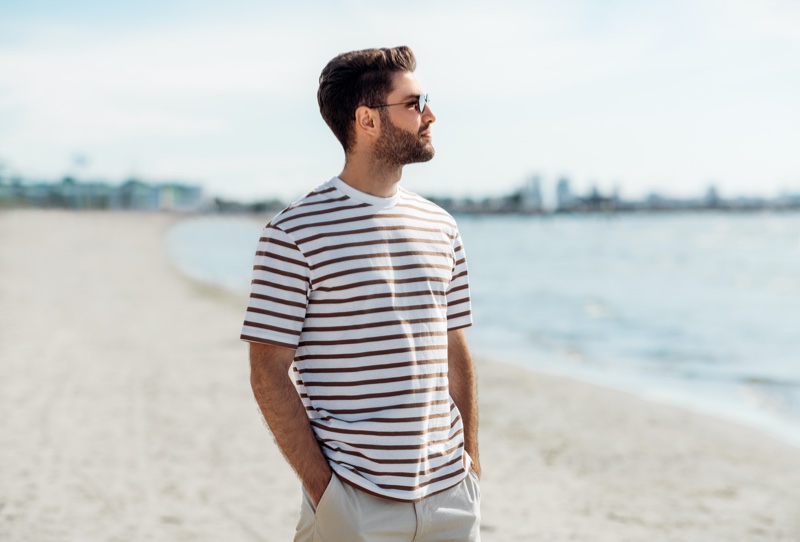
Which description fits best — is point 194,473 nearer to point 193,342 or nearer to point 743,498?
point 743,498

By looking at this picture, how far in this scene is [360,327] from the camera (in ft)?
6.40

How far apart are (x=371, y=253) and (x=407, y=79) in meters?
0.46

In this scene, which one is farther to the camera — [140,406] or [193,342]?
[193,342]

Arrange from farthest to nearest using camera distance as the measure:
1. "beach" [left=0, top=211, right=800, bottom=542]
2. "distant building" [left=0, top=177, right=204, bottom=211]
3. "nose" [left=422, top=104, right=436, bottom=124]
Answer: "distant building" [left=0, top=177, right=204, bottom=211], "beach" [left=0, top=211, right=800, bottom=542], "nose" [left=422, top=104, right=436, bottom=124]

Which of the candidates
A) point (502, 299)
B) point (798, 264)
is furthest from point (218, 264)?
point (798, 264)

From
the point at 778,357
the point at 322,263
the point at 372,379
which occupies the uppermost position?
the point at 322,263

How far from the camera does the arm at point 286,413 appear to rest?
6.43 ft

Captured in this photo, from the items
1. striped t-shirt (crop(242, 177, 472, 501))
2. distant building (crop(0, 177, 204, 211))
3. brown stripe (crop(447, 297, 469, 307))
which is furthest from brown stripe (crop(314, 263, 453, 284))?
distant building (crop(0, 177, 204, 211))

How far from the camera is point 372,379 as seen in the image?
1.96 metres

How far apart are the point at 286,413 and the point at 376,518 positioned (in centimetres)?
33

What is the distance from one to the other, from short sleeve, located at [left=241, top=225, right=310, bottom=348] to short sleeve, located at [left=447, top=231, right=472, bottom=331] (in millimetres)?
491

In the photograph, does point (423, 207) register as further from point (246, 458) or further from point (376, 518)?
point (246, 458)

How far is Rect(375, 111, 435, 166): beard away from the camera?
6.77ft

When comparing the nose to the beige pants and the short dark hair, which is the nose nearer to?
the short dark hair
